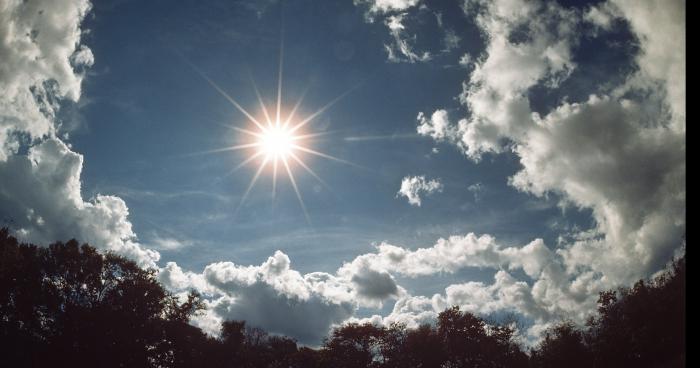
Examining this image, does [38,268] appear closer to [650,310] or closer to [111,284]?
[111,284]

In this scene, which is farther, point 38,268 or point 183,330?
point 183,330

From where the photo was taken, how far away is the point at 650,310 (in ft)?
148

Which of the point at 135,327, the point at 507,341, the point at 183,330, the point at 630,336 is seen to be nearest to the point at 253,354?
the point at 183,330

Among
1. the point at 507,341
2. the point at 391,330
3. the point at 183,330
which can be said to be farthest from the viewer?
the point at 391,330

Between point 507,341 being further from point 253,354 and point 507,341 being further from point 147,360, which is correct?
point 147,360
